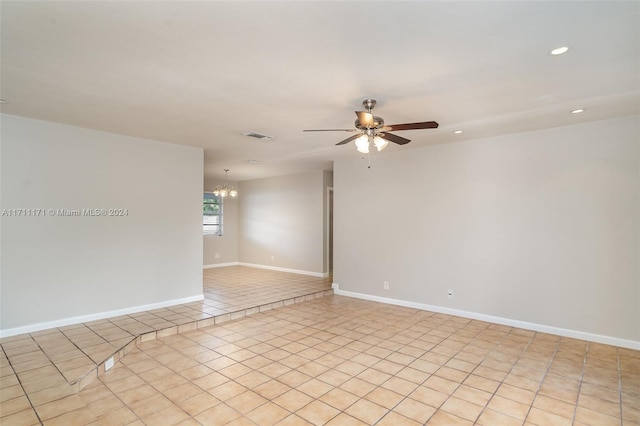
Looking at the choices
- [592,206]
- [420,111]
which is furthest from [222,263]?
[592,206]

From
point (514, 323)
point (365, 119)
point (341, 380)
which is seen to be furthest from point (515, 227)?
point (341, 380)

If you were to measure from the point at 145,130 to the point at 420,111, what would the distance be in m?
3.56

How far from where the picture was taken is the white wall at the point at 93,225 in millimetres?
3850

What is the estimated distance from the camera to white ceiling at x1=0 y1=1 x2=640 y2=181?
192cm

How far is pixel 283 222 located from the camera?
850 cm

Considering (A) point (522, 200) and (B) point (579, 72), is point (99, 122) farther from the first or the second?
(A) point (522, 200)

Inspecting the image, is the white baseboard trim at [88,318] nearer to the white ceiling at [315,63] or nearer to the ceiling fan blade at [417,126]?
the white ceiling at [315,63]

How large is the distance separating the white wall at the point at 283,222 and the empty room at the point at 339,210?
4.98 ft

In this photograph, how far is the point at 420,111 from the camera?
11.7ft

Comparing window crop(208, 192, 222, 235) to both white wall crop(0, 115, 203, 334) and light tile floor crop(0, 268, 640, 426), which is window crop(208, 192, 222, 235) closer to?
white wall crop(0, 115, 203, 334)

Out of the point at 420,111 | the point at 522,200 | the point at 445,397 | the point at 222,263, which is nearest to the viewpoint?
the point at 445,397

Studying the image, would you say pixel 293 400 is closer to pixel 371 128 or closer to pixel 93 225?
pixel 371 128

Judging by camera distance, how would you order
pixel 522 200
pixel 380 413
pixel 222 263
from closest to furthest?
1. pixel 380 413
2. pixel 522 200
3. pixel 222 263

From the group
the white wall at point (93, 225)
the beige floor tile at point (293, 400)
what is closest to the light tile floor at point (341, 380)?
the beige floor tile at point (293, 400)
